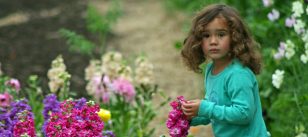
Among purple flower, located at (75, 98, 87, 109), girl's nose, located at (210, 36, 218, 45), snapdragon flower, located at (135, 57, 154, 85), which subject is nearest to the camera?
girl's nose, located at (210, 36, 218, 45)

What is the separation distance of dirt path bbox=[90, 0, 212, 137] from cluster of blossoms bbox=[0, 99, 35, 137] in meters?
2.02

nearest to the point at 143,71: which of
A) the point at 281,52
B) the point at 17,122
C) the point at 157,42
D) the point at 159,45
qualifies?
the point at 281,52

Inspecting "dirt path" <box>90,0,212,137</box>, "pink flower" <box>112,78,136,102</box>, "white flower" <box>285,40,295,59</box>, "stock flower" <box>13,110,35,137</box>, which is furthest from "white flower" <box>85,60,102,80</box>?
"stock flower" <box>13,110,35,137</box>

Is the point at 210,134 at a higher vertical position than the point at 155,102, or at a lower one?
lower

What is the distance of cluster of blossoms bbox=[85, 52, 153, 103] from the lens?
4.79m

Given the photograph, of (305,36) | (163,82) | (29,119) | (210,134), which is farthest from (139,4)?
(29,119)

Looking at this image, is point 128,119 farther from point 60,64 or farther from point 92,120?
point 92,120

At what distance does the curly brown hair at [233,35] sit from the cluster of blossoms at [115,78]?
1.79 metres

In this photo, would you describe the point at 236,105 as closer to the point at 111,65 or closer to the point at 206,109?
the point at 206,109

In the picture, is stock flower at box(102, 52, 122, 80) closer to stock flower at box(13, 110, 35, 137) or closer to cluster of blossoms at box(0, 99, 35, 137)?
cluster of blossoms at box(0, 99, 35, 137)

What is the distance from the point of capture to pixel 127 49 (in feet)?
29.6

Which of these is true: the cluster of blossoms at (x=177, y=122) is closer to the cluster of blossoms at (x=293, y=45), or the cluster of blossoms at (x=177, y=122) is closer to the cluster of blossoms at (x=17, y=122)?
the cluster of blossoms at (x=17, y=122)

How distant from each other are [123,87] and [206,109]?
2.01 metres

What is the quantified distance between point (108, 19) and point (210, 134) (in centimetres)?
266
